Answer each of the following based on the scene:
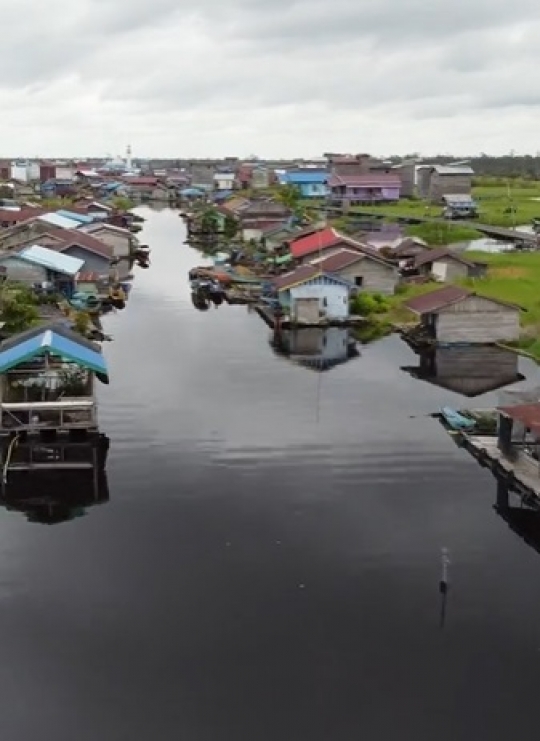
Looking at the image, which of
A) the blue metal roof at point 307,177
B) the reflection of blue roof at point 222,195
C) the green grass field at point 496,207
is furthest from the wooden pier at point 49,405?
the blue metal roof at point 307,177

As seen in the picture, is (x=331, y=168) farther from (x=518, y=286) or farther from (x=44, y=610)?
(x=44, y=610)

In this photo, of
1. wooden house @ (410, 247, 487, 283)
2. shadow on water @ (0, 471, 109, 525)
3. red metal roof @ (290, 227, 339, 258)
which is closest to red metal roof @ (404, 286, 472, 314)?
wooden house @ (410, 247, 487, 283)

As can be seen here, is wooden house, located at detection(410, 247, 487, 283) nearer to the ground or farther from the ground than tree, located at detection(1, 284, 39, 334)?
farther from the ground

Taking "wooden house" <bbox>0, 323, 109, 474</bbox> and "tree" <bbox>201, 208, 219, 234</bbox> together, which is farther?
"tree" <bbox>201, 208, 219, 234</bbox>

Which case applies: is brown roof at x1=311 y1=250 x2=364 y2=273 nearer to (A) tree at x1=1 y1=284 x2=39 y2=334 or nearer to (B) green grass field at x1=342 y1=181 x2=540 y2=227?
(A) tree at x1=1 y1=284 x2=39 y2=334

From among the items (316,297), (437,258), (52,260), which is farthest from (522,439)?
(52,260)

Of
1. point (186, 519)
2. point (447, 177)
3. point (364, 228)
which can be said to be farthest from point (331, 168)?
point (186, 519)

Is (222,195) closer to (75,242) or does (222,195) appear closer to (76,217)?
(76,217)
